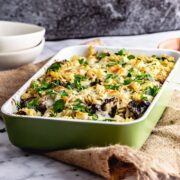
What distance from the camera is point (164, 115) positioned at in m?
1.89

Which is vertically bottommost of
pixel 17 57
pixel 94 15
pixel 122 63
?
pixel 94 15

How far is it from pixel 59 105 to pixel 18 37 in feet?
2.25

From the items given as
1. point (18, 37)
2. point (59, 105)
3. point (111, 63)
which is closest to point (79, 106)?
point (59, 105)

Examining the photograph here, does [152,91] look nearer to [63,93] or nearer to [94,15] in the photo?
[63,93]

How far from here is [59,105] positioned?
66.8 inches

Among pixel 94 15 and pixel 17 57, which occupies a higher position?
pixel 17 57

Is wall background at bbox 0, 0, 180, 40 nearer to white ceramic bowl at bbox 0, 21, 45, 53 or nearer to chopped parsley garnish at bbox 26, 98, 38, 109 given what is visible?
white ceramic bowl at bbox 0, 21, 45, 53

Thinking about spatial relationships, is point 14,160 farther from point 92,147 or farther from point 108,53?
point 108,53

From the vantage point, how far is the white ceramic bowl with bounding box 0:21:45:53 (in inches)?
90.5

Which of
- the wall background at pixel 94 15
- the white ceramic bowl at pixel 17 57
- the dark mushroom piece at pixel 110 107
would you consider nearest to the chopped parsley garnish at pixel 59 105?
the dark mushroom piece at pixel 110 107

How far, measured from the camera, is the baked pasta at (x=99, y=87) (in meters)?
1.67

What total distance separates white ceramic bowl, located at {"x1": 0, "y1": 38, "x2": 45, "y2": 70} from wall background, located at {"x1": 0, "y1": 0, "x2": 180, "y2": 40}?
58 cm

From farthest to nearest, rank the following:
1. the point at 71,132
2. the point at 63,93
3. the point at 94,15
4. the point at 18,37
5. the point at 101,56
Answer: the point at 94,15 → the point at 18,37 → the point at 101,56 → the point at 63,93 → the point at 71,132

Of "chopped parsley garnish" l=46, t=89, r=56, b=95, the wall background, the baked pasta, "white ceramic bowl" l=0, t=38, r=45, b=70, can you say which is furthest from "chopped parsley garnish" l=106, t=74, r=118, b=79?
the wall background
